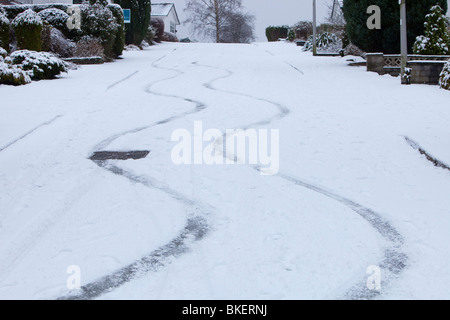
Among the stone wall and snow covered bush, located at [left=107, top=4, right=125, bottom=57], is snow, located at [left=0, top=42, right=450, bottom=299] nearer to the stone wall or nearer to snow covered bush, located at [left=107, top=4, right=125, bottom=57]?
the stone wall

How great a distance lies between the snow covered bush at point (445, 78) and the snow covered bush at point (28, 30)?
11.8 meters

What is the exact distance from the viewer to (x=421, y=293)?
9.44 feet

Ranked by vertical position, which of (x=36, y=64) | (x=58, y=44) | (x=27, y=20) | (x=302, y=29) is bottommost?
(x=36, y=64)

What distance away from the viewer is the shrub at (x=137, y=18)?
2705 cm

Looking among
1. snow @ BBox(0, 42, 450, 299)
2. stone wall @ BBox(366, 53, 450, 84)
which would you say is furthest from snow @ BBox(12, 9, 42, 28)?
stone wall @ BBox(366, 53, 450, 84)

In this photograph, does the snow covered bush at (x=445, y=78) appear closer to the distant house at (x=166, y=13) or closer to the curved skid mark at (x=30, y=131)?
the curved skid mark at (x=30, y=131)

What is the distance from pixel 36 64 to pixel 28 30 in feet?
7.57

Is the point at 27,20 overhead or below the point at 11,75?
overhead

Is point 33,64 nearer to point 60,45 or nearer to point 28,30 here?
point 28,30

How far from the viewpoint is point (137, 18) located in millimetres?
27719

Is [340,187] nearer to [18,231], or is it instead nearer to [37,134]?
[18,231]

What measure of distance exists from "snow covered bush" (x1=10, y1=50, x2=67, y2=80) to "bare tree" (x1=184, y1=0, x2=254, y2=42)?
44795 millimetres

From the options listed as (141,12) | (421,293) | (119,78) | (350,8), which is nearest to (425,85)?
(350,8)

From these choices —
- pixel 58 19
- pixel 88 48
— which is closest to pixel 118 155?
pixel 88 48
